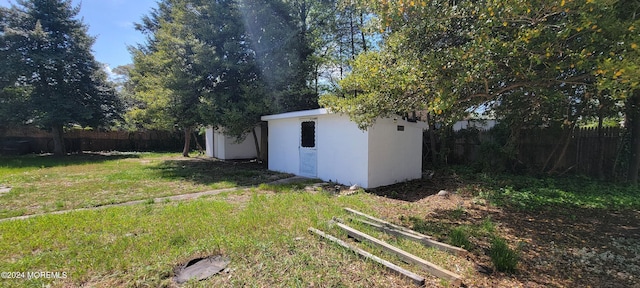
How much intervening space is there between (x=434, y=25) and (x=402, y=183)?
201 inches

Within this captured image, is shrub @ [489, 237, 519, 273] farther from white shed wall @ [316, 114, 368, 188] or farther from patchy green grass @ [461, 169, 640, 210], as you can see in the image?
white shed wall @ [316, 114, 368, 188]

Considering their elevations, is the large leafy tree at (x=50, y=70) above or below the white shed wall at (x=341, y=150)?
above

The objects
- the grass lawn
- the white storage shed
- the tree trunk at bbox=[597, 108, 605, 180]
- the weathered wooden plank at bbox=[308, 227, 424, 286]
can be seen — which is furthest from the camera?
the white storage shed

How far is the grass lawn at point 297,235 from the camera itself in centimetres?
279

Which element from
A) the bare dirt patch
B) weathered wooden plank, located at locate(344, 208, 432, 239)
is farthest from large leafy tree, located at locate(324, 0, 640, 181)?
the bare dirt patch

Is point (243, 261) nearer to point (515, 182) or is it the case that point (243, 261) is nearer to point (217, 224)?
point (217, 224)

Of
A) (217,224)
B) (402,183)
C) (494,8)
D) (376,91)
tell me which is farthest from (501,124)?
(217,224)

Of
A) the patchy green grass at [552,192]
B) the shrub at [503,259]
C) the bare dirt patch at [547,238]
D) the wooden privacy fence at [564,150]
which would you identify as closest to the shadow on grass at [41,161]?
the bare dirt patch at [547,238]

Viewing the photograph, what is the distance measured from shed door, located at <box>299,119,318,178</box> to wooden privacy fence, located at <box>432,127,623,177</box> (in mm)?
5420

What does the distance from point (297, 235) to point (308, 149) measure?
521cm

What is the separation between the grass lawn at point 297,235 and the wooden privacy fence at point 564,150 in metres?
1.77

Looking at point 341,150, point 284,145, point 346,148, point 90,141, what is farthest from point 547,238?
point 90,141

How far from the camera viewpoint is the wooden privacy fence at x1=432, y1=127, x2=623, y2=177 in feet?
27.9

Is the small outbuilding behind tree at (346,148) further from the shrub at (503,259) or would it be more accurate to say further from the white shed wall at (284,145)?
the shrub at (503,259)
